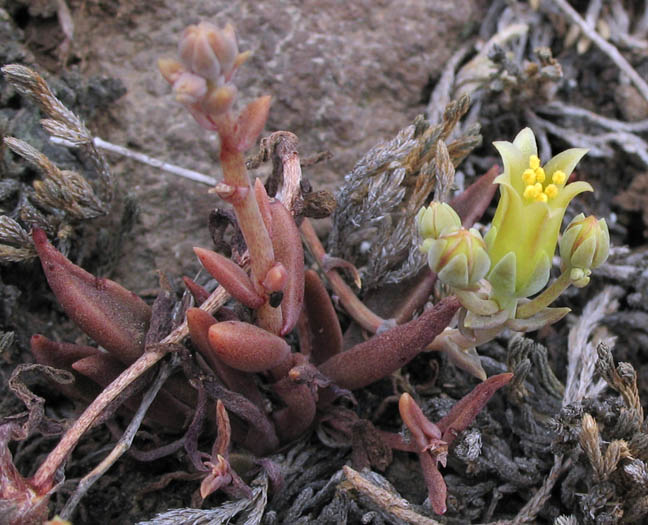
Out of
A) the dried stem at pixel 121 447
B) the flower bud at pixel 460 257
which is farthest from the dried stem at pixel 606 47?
the dried stem at pixel 121 447

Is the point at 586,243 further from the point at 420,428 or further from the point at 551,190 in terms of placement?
the point at 420,428

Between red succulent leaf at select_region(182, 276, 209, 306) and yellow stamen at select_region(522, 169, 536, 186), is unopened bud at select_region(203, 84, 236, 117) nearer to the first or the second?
red succulent leaf at select_region(182, 276, 209, 306)

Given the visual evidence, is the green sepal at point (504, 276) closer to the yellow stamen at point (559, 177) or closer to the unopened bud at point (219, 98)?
the yellow stamen at point (559, 177)

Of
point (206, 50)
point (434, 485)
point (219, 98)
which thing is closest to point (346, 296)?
point (434, 485)

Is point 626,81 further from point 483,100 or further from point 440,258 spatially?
point 440,258

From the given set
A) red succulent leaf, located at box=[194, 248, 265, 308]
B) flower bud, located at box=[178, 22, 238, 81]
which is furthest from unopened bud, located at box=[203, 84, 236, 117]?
red succulent leaf, located at box=[194, 248, 265, 308]

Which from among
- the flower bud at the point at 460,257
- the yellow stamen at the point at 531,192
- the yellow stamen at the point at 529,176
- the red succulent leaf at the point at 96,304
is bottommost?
the red succulent leaf at the point at 96,304
